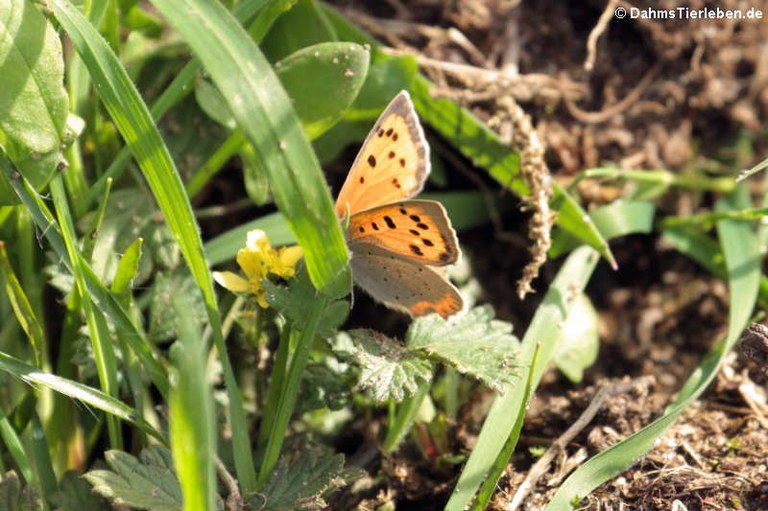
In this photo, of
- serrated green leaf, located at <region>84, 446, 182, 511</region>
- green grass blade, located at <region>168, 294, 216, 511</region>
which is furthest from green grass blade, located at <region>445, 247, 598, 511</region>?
green grass blade, located at <region>168, 294, 216, 511</region>

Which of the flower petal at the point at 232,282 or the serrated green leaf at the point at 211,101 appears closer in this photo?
the flower petal at the point at 232,282

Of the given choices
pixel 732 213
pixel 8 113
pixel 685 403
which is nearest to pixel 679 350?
pixel 732 213

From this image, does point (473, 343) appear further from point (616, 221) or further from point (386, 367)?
point (616, 221)

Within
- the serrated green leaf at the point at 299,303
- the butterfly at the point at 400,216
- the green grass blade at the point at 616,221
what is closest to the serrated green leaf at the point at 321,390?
the serrated green leaf at the point at 299,303

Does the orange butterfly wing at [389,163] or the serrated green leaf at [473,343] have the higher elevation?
the orange butterfly wing at [389,163]

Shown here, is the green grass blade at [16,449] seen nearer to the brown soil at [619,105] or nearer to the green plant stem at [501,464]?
the green plant stem at [501,464]

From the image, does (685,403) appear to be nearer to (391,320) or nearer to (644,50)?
(391,320)
